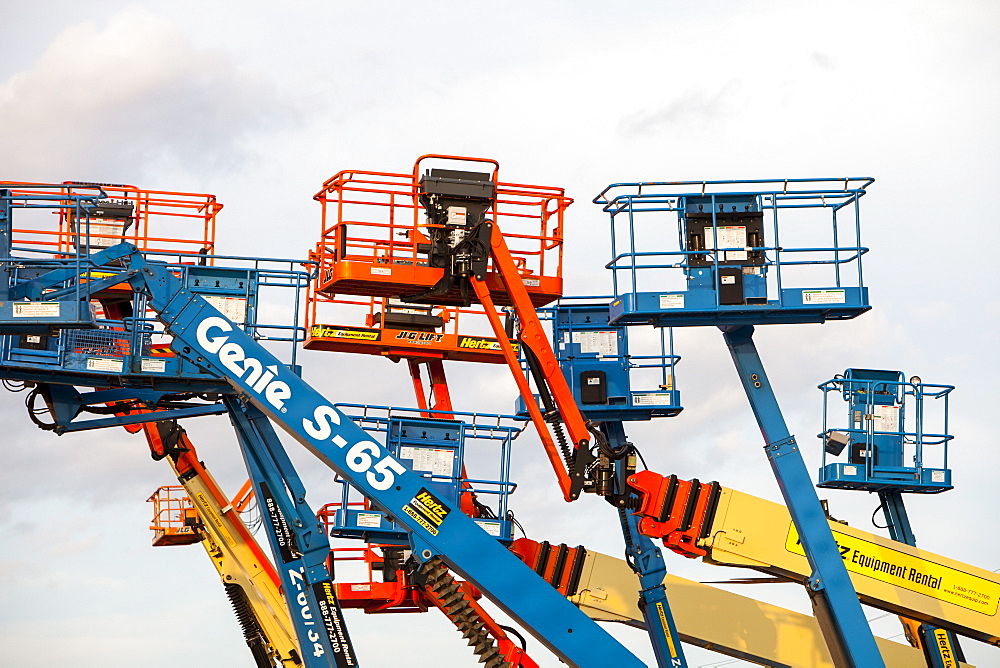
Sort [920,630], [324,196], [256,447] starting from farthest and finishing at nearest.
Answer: [920,630] < [324,196] < [256,447]

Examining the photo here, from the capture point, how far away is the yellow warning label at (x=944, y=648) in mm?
19375

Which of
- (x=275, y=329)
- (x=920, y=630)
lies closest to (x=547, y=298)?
(x=275, y=329)

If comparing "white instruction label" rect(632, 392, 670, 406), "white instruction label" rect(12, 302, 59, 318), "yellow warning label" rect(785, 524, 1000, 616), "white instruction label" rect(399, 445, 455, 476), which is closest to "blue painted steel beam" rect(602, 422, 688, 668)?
"white instruction label" rect(632, 392, 670, 406)

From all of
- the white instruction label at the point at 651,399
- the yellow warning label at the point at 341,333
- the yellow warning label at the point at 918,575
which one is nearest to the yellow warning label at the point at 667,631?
the yellow warning label at the point at 918,575

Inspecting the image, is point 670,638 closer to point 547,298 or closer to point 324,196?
point 547,298

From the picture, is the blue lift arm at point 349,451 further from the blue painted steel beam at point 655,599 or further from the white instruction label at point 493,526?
the white instruction label at point 493,526

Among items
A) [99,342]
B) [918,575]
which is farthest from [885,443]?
[99,342]

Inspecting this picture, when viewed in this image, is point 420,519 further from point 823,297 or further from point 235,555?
point 235,555

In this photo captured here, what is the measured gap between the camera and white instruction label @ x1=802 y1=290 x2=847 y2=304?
1426 centimetres

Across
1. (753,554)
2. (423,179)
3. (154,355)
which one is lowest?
(753,554)

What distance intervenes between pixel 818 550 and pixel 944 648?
21.3ft

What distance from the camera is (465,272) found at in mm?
15391

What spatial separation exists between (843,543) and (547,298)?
504cm

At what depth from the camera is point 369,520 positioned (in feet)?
60.8
